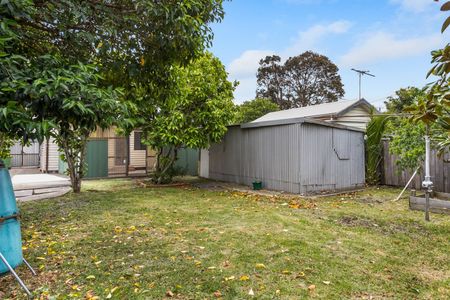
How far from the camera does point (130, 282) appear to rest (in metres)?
3.00

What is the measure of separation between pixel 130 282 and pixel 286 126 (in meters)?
6.59

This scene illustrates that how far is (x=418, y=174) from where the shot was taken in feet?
30.0

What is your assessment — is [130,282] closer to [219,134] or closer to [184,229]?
[184,229]

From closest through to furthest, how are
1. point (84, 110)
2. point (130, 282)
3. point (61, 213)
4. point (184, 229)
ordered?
point (84, 110), point (130, 282), point (184, 229), point (61, 213)

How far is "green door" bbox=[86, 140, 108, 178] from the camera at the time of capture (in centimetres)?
1273

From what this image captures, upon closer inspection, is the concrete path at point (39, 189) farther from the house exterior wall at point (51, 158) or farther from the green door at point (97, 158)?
the house exterior wall at point (51, 158)

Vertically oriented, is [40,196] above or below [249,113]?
below

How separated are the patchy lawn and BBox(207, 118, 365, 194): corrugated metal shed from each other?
188cm

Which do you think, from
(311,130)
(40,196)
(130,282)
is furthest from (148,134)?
(130,282)

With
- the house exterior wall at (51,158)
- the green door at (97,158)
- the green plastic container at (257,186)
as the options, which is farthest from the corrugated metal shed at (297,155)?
the house exterior wall at (51,158)

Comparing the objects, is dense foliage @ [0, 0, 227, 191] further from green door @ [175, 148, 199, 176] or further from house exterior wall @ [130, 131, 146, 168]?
house exterior wall @ [130, 131, 146, 168]

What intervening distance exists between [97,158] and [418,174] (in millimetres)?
11931

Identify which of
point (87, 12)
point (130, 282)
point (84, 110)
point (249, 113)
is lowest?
point (130, 282)

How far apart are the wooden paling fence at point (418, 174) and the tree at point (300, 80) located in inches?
828
